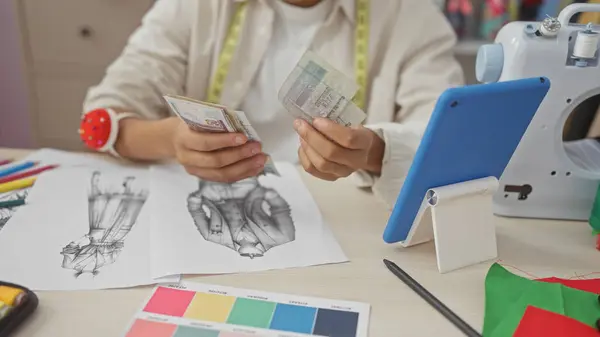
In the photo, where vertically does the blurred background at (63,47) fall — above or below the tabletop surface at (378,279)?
below

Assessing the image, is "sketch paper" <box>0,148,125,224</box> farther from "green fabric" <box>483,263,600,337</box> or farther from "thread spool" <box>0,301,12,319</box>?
"green fabric" <box>483,263,600,337</box>

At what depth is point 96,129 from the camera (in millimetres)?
874

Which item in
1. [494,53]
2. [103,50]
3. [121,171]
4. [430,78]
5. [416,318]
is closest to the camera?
[416,318]

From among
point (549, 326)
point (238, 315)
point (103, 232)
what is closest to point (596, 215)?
point (549, 326)

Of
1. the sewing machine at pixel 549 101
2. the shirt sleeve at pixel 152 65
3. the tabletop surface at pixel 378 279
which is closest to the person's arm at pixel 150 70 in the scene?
the shirt sleeve at pixel 152 65

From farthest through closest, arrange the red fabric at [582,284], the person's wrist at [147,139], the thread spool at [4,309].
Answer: the person's wrist at [147,139], the red fabric at [582,284], the thread spool at [4,309]

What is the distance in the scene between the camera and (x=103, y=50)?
5.56ft

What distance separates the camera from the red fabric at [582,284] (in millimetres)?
626

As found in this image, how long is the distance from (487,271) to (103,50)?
4.52 ft

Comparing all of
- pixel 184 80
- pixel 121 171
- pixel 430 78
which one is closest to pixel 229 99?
pixel 184 80

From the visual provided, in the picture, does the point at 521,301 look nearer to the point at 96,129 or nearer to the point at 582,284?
the point at 582,284

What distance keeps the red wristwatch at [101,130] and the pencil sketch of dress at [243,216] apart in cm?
16

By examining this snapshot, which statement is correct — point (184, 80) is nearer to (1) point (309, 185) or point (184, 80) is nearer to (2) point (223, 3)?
(2) point (223, 3)

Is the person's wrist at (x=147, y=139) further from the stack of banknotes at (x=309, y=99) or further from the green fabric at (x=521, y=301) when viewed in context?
the green fabric at (x=521, y=301)
